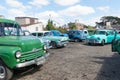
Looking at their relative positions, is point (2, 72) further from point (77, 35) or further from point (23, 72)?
point (77, 35)

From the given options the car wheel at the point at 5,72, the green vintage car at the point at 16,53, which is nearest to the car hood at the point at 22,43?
the green vintage car at the point at 16,53

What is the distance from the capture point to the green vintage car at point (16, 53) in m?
7.45

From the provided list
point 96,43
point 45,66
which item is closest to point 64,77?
point 45,66

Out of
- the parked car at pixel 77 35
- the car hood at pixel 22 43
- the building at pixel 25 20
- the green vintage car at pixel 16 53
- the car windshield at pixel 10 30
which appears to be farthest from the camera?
the building at pixel 25 20

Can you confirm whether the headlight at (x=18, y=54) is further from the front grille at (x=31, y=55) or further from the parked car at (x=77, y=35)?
the parked car at (x=77, y=35)

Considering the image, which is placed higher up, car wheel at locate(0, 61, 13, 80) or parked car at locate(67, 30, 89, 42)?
parked car at locate(67, 30, 89, 42)

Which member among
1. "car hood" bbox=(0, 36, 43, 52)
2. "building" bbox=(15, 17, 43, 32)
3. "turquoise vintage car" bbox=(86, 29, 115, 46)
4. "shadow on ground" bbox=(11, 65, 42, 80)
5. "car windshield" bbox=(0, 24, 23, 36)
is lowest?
"shadow on ground" bbox=(11, 65, 42, 80)

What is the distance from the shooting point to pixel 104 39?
23781 mm

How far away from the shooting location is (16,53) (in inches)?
294

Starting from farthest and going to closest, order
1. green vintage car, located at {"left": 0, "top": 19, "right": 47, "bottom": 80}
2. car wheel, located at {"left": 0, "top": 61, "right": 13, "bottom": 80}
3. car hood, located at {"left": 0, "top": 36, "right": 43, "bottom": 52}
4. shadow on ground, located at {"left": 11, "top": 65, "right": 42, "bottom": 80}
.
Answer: shadow on ground, located at {"left": 11, "top": 65, "right": 42, "bottom": 80} < car hood, located at {"left": 0, "top": 36, "right": 43, "bottom": 52} < car wheel, located at {"left": 0, "top": 61, "right": 13, "bottom": 80} < green vintage car, located at {"left": 0, "top": 19, "right": 47, "bottom": 80}

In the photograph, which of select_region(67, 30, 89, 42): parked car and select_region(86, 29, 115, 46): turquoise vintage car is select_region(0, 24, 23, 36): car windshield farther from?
select_region(67, 30, 89, 42): parked car

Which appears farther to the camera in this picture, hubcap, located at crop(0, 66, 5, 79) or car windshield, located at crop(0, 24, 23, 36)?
car windshield, located at crop(0, 24, 23, 36)

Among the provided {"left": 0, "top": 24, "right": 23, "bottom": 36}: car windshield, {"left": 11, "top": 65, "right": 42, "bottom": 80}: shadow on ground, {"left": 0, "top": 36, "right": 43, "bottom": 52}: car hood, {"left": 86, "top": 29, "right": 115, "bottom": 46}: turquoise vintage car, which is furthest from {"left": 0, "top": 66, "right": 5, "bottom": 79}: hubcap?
{"left": 86, "top": 29, "right": 115, "bottom": 46}: turquoise vintage car

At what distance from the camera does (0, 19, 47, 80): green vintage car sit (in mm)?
7445
